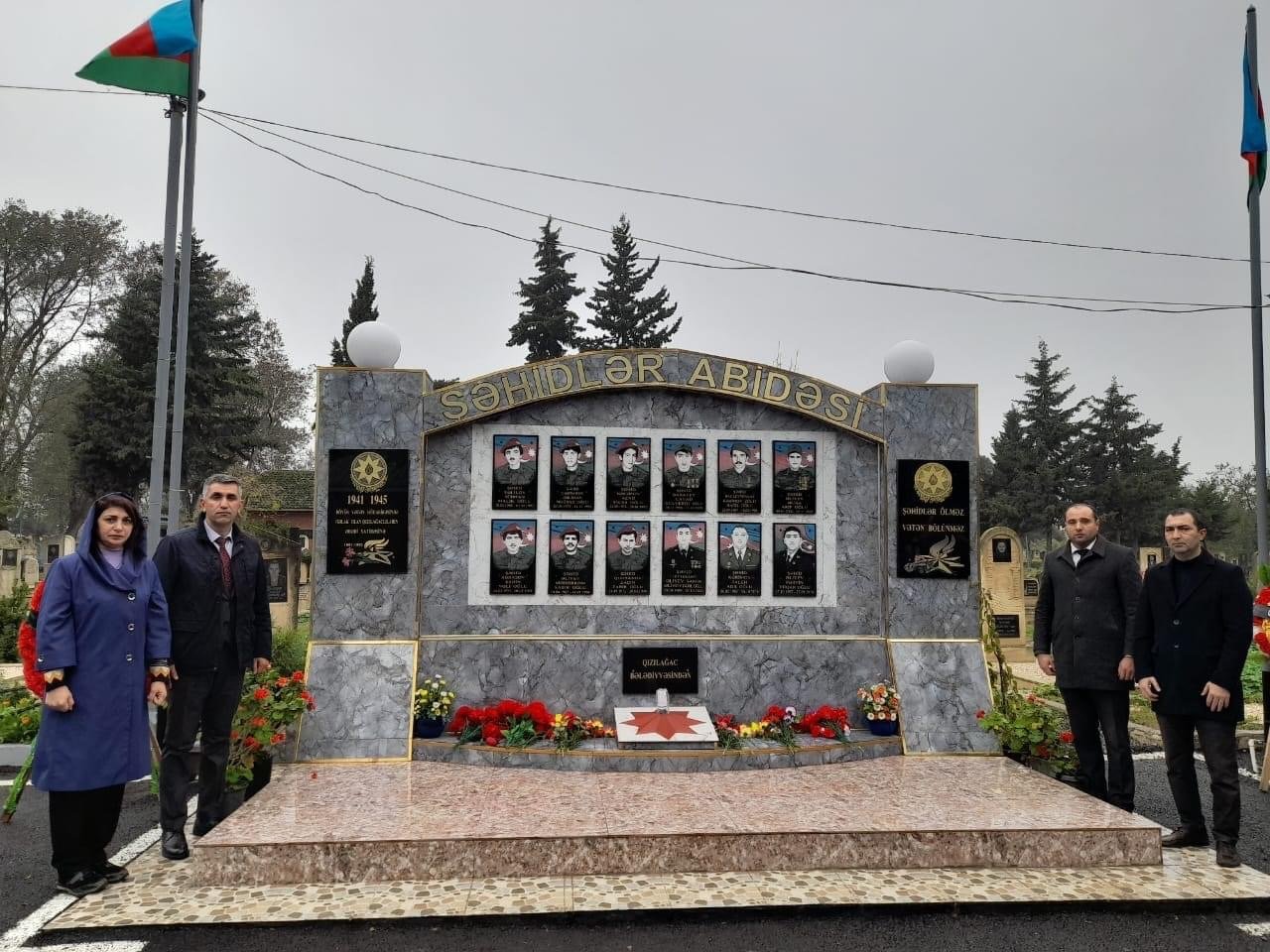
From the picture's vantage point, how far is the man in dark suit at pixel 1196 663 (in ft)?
16.0

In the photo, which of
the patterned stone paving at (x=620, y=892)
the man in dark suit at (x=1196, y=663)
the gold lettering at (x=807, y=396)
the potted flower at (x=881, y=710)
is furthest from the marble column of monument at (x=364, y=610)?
the man in dark suit at (x=1196, y=663)

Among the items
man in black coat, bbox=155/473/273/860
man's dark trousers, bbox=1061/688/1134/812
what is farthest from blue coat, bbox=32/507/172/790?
man's dark trousers, bbox=1061/688/1134/812

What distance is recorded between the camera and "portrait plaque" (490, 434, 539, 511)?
7.20 meters

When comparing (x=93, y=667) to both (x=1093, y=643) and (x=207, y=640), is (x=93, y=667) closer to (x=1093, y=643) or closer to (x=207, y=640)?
(x=207, y=640)

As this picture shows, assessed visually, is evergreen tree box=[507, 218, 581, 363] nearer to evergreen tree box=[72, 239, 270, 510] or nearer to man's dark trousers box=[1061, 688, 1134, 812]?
evergreen tree box=[72, 239, 270, 510]

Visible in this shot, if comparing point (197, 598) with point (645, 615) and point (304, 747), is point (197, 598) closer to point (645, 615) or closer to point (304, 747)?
point (304, 747)

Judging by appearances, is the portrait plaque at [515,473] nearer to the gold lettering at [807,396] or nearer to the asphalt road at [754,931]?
the gold lettering at [807,396]

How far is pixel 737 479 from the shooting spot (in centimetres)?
738

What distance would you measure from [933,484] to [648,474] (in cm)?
259

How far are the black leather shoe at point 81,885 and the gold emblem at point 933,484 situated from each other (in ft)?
21.5

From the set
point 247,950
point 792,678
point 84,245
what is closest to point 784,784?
point 792,678

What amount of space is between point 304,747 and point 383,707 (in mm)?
667

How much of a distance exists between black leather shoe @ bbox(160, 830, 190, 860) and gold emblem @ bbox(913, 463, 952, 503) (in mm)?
6194

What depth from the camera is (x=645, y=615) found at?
7.19m
